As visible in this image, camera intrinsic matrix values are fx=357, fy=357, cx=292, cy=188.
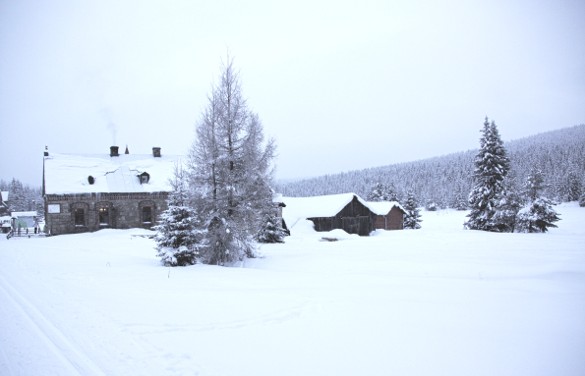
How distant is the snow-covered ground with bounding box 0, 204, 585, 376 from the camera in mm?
4875

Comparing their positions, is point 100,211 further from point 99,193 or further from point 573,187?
point 573,187

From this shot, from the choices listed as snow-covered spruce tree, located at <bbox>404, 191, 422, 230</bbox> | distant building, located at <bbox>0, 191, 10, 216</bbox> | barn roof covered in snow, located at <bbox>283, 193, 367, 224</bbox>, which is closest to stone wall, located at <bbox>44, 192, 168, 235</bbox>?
barn roof covered in snow, located at <bbox>283, 193, 367, 224</bbox>

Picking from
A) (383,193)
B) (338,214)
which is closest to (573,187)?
(383,193)

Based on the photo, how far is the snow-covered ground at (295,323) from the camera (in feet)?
16.0

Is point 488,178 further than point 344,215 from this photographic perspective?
No

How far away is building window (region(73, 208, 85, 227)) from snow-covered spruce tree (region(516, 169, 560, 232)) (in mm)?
41093

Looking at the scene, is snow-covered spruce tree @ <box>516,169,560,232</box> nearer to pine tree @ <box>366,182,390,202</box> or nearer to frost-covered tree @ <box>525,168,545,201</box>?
frost-covered tree @ <box>525,168,545,201</box>

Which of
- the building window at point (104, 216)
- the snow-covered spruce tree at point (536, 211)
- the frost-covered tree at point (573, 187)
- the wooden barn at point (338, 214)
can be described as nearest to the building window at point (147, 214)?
the building window at point (104, 216)

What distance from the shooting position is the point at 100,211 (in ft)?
116

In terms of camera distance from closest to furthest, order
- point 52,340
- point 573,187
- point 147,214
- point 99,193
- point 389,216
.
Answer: point 52,340 < point 99,193 < point 147,214 < point 389,216 < point 573,187

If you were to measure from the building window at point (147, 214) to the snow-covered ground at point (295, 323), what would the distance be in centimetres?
2541

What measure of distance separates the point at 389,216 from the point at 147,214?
30.7m

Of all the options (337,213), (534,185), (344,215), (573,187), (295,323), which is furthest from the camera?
(573,187)

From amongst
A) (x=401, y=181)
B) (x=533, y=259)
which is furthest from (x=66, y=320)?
(x=401, y=181)
